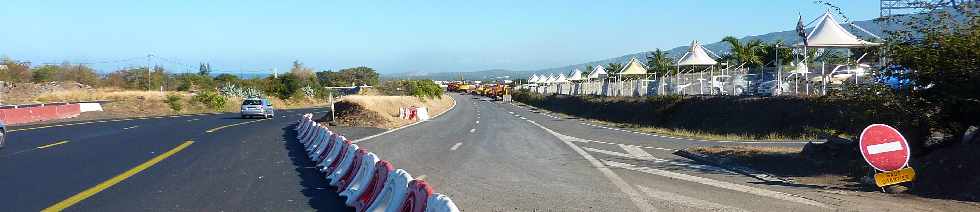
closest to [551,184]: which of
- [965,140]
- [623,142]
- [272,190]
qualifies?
[272,190]

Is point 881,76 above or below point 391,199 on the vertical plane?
above

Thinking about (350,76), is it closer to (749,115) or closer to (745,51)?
(745,51)

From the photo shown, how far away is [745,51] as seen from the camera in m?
54.3

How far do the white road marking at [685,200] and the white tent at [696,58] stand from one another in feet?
104

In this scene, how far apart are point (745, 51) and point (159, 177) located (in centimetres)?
4660

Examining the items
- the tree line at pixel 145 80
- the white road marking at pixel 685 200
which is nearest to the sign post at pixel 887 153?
the white road marking at pixel 685 200

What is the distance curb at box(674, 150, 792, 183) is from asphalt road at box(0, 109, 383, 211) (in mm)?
6937

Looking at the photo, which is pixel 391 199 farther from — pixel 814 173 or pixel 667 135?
pixel 667 135

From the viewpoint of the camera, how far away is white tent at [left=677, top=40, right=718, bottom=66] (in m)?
42.7

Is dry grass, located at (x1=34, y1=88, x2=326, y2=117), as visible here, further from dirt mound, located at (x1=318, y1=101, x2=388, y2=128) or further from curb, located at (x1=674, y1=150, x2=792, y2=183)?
curb, located at (x1=674, y1=150, x2=792, y2=183)

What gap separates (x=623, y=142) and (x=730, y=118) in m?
9.84

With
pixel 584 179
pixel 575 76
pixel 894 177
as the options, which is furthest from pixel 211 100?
pixel 894 177

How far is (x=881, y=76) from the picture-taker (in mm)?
14234

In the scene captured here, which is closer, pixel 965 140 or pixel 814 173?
pixel 965 140
